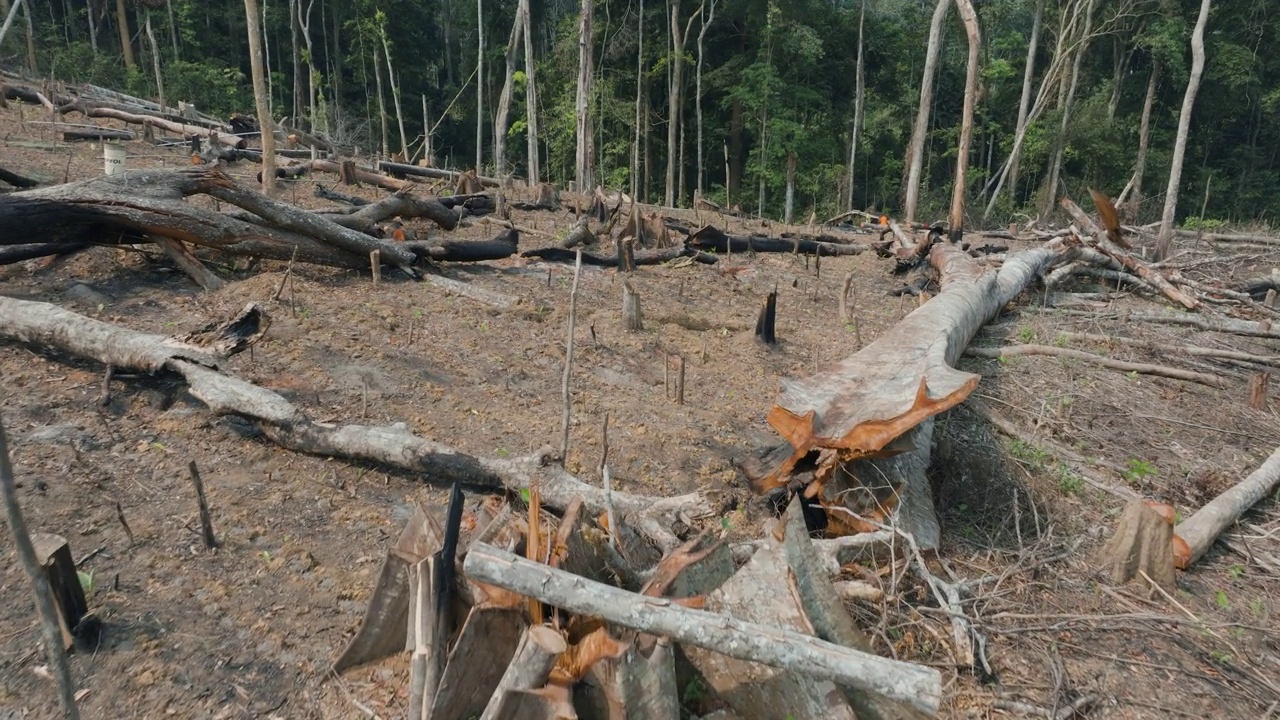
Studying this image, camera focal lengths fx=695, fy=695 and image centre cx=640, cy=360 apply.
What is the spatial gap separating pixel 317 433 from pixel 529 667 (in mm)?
2489

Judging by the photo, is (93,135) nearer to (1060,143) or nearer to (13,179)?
(13,179)

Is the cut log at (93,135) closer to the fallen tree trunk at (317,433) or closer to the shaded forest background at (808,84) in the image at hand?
the shaded forest background at (808,84)

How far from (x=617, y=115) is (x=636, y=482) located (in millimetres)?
22834

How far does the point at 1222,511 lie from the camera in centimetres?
419

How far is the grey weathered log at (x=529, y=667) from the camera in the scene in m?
1.93

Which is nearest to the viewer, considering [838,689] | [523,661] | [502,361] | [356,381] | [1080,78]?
[523,661]

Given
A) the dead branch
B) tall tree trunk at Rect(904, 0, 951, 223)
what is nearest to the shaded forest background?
tall tree trunk at Rect(904, 0, 951, 223)

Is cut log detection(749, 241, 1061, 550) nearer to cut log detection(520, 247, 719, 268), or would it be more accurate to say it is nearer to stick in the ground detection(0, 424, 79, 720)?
stick in the ground detection(0, 424, 79, 720)

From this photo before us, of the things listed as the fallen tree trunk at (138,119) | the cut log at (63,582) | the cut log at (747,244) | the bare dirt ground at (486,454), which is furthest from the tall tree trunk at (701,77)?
the cut log at (63,582)

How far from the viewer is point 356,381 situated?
→ 488 cm

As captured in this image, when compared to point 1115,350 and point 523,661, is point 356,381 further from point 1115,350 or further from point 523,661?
point 1115,350

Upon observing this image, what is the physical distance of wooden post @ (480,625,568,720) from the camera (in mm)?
1928

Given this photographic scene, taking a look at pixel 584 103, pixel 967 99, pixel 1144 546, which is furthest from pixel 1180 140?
pixel 1144 546

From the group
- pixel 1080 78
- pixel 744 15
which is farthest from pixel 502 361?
pixel 1080 78
